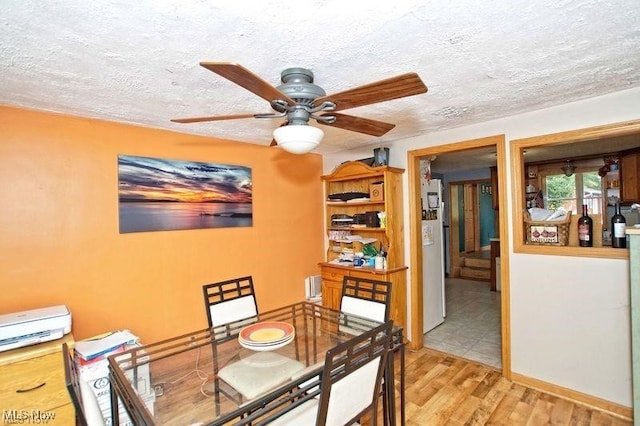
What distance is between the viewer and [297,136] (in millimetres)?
1448

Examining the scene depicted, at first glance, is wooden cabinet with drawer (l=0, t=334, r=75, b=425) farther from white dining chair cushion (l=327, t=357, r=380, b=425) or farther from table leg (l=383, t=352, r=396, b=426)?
table leg (l=383, t=352, r=396, b=426)

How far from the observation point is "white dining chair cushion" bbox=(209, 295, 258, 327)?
7.45 ft

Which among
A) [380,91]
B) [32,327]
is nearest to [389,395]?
[380,91]

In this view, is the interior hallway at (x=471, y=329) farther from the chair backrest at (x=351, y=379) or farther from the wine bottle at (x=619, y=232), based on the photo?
the chair backrest at (x=351, y=379)

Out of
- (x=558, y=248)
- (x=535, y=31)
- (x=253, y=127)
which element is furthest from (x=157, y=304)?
(x=558, y=248)

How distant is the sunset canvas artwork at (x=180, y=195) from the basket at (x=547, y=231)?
2667 millimetres

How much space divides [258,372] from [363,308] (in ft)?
2.91

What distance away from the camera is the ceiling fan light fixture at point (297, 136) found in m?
1.45

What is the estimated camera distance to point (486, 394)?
7.95 feet

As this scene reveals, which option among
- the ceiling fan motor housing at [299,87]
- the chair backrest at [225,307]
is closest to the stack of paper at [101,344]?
the chair backrest at [225,307]

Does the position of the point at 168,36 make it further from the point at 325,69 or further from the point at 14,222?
the point at 14,222

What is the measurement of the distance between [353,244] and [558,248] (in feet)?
6.72

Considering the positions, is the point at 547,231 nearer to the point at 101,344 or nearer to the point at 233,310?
the point at 233,310

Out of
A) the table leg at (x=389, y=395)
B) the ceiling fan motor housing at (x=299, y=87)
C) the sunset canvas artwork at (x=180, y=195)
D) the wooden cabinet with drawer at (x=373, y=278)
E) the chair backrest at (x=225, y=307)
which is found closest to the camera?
the ceiling fan motor housing at (x=299, y=87)
